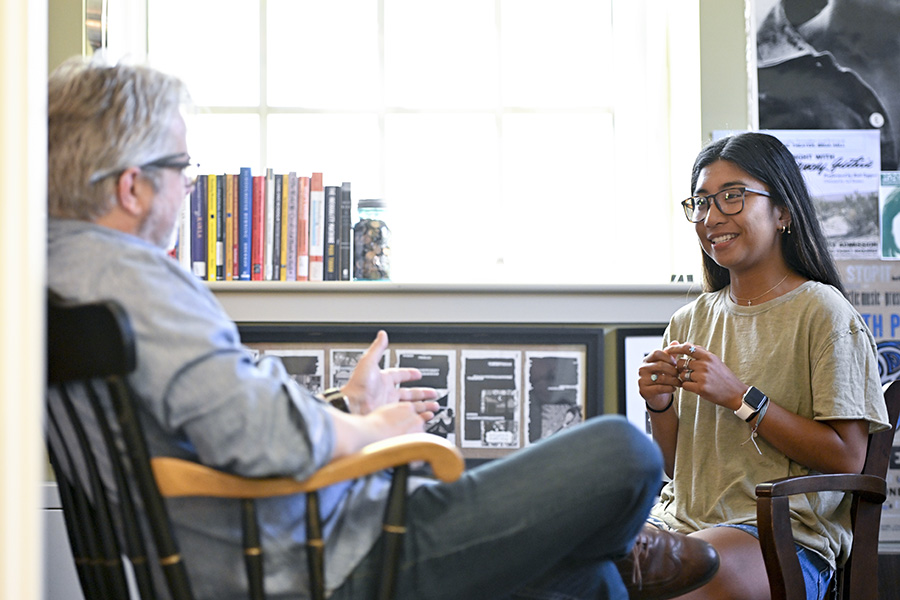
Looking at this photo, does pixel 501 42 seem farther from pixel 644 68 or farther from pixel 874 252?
pixel 874 252

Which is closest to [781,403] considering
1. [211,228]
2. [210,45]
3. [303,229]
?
[303,229]

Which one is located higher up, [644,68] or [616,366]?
[644,68]

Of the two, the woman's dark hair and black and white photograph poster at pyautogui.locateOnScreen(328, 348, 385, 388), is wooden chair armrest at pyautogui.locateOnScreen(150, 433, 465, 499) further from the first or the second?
black and white photograph poster at pyautogui.locateOnScreen(328, 348, 385, 388)

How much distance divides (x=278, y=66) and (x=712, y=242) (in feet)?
5.12

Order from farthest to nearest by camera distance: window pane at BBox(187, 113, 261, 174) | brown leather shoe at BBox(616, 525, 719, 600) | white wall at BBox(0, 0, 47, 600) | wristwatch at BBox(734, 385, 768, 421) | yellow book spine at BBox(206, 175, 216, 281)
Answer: window pane at BBox(187, 113, 261, 174) < yellow book spine at BBox(206, 175, 216, 281) < wristwatch at BBox(734, 385, 768, 421) < brown leather shoe at BBox(616, 525, 719, 600) < white wall at BBox(0, 0, 47, 600)

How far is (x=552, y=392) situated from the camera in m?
2.59

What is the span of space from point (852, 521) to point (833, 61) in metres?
1.43

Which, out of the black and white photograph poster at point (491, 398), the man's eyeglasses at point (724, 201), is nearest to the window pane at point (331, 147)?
the black and white photograph poster at point (491, 398)

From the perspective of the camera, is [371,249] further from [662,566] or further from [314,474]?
[314,474]

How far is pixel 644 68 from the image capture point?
2.85 meters

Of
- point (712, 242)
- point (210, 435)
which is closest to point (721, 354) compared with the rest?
point (712, 242)

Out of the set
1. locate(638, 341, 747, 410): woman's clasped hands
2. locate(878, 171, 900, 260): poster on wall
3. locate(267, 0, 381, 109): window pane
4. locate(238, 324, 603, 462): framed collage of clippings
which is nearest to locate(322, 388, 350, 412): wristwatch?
locate(638, 341, 747, 410): woman's clasped hands

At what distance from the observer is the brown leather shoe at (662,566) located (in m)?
1.57

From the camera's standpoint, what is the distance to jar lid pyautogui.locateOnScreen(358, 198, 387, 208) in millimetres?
2570
